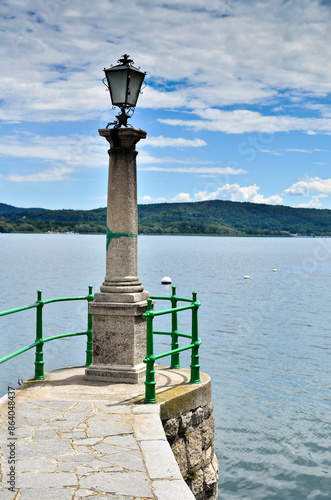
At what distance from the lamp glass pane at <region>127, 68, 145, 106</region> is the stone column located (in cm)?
48

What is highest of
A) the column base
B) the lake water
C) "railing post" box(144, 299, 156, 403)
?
"railing post" box(144, 299, 156, 403)

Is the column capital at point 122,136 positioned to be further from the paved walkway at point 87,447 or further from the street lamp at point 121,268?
the paved walkway at point 87,447

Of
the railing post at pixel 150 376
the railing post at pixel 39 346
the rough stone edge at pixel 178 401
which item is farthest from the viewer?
the railing post at pixel 39 346

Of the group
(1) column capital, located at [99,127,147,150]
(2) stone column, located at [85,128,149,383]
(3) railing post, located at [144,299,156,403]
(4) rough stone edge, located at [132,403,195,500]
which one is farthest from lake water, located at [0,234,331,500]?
(1) column capital, located at [99,127,147,150]

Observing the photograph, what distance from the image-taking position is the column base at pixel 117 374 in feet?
22.8

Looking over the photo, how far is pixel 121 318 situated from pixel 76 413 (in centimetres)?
164

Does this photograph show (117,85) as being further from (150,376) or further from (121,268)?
(150,376)

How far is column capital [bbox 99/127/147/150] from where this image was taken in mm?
7309

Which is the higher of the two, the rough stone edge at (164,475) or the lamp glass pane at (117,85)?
the lamp glass pane at (117,85)

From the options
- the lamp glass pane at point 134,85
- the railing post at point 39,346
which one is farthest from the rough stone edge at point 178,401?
the lamp glass pane at point 134,85

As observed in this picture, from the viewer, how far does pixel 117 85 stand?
741cm

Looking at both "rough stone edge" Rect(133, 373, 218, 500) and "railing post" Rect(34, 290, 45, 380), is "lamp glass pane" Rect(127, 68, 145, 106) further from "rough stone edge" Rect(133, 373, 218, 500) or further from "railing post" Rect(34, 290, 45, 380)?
"rough stone edge" Rect(133, 373, 218, 500)

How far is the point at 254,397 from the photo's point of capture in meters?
12.5

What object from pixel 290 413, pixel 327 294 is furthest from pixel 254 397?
pixel 327 294
